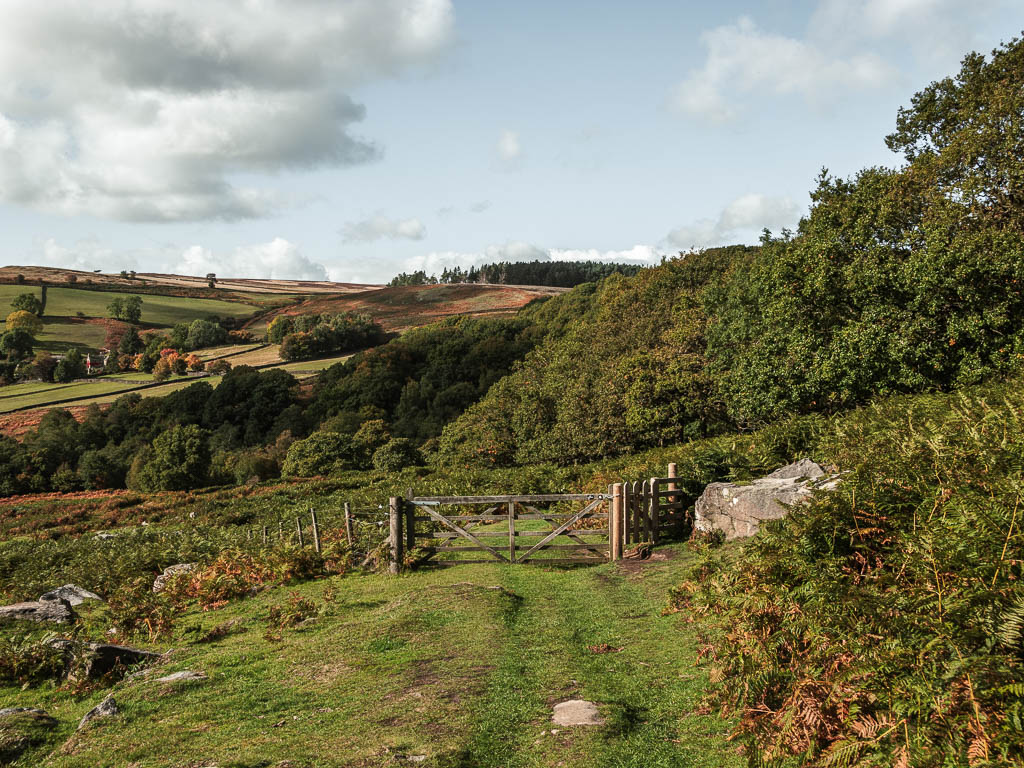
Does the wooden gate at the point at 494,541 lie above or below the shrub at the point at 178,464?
above

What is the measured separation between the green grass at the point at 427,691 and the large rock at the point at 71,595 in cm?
450

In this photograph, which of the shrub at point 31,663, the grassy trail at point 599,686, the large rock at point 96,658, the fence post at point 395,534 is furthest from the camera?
the fence post at point 395,534

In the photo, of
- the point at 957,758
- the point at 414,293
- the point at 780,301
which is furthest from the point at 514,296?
the point at 957,758

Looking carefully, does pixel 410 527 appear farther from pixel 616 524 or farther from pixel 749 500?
pixel 749 500

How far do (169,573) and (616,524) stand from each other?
466 inches

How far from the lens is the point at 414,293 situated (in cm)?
12706

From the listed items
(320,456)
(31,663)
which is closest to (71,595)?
(31,663)

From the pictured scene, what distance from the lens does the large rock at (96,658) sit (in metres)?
10.1

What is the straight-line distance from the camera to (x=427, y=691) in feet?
26.4

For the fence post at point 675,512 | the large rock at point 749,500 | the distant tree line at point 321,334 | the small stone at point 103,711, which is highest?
the distant tree line at point 321,334

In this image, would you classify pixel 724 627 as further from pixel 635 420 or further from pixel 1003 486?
pixel 635 420

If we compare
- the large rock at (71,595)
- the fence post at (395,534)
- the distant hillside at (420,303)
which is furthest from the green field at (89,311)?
the fence post at (395,534)

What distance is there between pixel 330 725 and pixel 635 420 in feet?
96.0

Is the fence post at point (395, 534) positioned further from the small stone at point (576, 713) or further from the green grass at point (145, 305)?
the green grass at point (145, 305)
